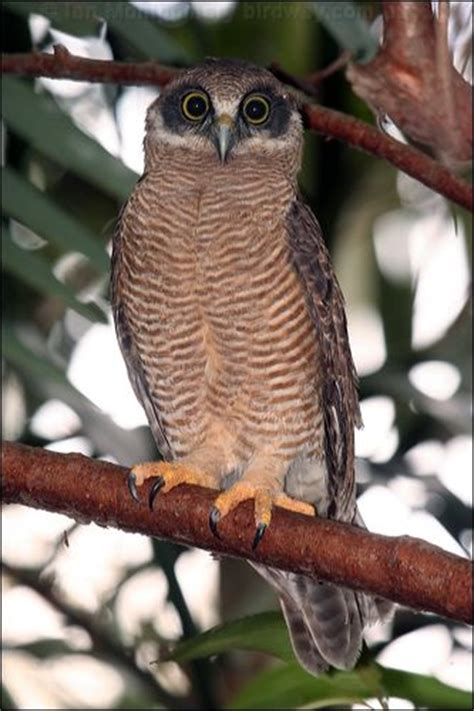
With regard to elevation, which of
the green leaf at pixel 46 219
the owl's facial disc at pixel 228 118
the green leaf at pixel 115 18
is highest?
the owl's facial disc at pixel 228 118

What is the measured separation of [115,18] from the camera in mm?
2176

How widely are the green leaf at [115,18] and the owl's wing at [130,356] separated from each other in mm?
594

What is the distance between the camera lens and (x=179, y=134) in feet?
9.62

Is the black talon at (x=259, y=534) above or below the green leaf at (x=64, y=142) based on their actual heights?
below

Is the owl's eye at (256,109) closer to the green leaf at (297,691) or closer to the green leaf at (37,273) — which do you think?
the green leaf at (37,273)

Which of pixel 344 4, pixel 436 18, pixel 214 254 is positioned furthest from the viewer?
pixel 214 254

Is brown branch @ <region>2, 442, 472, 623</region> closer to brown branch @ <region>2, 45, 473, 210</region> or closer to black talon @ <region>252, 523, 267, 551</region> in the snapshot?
black talon @ <region>252, 523, 267, 551</region>

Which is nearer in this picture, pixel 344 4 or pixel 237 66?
pixel 344 4

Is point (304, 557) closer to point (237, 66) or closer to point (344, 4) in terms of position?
point (344, 4)

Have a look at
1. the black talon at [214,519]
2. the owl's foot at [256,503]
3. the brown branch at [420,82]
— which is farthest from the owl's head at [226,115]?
the black talon at [214,519]

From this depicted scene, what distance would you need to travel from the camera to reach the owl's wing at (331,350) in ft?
9.08

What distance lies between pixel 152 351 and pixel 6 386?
345 millimetres

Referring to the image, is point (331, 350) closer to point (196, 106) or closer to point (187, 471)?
point (187, 471)

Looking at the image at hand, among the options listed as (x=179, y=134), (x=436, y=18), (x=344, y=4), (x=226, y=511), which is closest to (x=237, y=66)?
(x=179, y=134)
